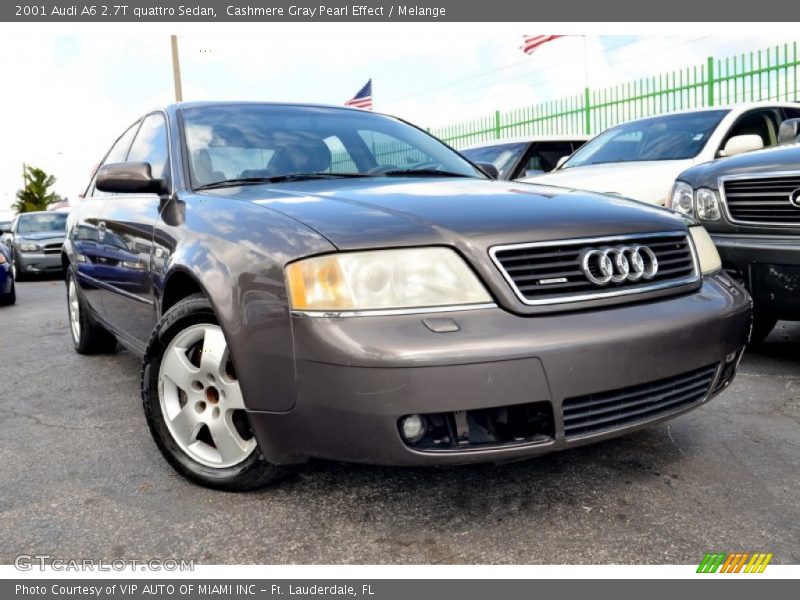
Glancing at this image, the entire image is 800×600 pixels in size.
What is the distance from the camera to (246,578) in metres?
1.91

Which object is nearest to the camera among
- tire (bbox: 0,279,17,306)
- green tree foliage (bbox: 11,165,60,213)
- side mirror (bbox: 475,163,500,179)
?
side mirror (bbox: 475,163,500,179)

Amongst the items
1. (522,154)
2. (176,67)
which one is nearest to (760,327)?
(522,154)

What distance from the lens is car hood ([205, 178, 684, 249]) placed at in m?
2.05

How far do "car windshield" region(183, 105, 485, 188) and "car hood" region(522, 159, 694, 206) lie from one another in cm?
240

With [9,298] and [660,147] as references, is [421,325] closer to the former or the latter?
[660,147]

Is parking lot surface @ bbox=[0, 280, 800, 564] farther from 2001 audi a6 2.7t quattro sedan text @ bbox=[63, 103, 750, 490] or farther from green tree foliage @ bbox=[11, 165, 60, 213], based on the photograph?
green tree foliage @ bbox=[11, 165, 60, 213]

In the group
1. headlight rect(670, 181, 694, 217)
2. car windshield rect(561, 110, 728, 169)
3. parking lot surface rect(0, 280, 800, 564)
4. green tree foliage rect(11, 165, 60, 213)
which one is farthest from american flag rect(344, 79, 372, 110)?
green tree foliage rect(11, 165, 60, 213)

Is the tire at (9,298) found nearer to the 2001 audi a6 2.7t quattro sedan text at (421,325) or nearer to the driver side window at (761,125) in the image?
the 2001 audi a6 2.7t quattro sedan text at (421,325)

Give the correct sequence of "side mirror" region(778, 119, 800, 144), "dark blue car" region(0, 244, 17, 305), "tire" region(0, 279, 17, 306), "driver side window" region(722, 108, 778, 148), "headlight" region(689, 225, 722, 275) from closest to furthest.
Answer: "headlight" region(689, 225, 722, 275)
"side mirror" region(778, 119, 800, 144)
"driver side window" region(722, 108, 778, 148)
"dark blue car" region(0, 244, 17, 305)
"tire" region(0, 279, 17, 306)

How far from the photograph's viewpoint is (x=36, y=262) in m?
14.0

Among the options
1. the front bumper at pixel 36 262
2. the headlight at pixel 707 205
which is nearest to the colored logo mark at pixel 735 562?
the headlight at pixel 707 205
